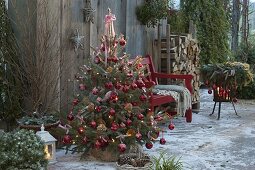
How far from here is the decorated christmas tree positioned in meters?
4.02

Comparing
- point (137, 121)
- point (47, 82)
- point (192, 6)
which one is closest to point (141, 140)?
point (137, 121)

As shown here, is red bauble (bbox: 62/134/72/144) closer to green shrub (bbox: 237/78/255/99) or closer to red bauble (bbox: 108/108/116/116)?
red bauble (bbox: 108/108/116/116)

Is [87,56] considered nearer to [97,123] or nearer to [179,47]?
[97,123]

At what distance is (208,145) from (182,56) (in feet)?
7.11

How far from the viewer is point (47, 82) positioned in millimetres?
4426

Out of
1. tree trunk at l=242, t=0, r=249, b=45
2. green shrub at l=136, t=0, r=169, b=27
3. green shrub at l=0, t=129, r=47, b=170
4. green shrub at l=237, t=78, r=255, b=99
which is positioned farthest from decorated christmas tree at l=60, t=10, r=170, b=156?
tree trunk at l=242, t=0, r=249, b=45

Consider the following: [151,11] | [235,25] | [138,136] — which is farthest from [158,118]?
[235,25]

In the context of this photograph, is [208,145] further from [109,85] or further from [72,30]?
[72,30]

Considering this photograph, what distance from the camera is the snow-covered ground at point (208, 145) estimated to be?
4.04 m

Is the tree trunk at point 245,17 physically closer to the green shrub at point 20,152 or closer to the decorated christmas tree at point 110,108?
the decorated christmas tree at point 110,108

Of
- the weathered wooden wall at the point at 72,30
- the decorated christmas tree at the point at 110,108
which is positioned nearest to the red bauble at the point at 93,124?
the decorated christmas tree at the point at 110,108

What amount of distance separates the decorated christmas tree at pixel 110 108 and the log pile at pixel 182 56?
2.18 meters

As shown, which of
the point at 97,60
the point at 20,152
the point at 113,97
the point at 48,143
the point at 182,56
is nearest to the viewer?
the point at 20,152

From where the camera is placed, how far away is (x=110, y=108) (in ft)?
13.4
